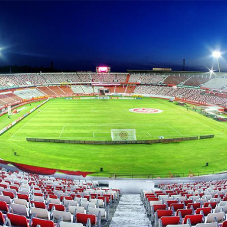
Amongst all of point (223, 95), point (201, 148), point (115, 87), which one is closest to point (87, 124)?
point (201, 148)

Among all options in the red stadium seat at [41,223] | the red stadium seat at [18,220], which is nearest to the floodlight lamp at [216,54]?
the red stadium seat at [41,223]

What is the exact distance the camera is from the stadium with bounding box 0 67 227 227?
927 cm

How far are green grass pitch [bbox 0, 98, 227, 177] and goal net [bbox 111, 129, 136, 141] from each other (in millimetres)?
971

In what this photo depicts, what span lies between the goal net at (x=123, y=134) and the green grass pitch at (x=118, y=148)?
3.19 feet

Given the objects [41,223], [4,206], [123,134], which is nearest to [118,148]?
[123,134]

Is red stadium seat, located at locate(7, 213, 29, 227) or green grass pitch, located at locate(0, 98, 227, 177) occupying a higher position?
red stadium seat, located at locate(7, 213, 29, 227)

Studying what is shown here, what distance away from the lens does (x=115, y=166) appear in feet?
96.2

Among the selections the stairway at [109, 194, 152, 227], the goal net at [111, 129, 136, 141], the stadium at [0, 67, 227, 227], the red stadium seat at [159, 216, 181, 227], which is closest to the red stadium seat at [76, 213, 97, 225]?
the stadium at [0, 67, 227, 227]

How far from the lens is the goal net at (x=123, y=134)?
3966 centimetres

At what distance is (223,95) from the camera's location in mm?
81188

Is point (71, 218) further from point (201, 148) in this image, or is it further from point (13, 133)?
point (13, 133)

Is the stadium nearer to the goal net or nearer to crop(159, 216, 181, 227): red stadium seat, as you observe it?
crop(159, 216, 181, 227): red stadium seat

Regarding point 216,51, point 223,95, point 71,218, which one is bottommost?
point 71,218

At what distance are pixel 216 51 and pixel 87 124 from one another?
66754mm
